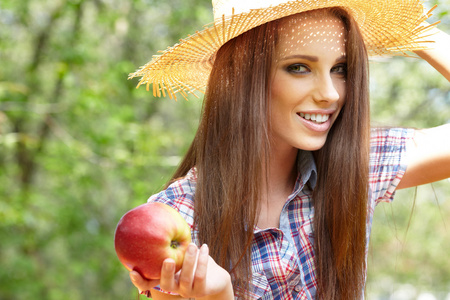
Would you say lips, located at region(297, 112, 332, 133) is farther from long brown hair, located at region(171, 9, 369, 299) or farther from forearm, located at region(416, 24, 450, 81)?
forearm, located at region(416, 24, 450, 81)

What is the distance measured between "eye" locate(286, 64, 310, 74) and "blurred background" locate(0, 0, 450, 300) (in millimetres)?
3016

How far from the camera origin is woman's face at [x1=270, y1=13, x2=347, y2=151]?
1765 mm

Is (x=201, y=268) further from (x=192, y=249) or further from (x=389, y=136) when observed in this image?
(x=389, y=136)

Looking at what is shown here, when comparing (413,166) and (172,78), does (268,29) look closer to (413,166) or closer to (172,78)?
(172,78)

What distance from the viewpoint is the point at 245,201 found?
183 centimetres

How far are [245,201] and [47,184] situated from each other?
8.24 m

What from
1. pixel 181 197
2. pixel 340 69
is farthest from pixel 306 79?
pixel 181 197

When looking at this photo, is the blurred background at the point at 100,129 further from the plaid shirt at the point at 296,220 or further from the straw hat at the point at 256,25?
the plaid shirt at the point at 296,220

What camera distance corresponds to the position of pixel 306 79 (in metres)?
1.77

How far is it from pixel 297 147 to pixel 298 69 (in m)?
0.24

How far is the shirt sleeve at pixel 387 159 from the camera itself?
1.97 metres

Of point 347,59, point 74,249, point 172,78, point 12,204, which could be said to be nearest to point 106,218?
point 74,249

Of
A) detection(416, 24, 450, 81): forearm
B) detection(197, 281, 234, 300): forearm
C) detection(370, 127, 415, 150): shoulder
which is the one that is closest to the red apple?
detection(197, 281, 234, 300): forearm

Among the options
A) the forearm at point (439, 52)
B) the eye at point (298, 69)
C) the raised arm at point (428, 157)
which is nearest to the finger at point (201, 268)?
the eye at point (298, 69)
